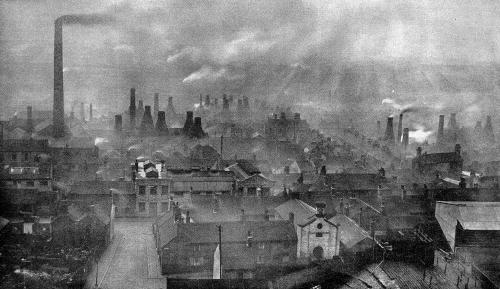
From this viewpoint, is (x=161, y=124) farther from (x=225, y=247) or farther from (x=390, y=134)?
(x=225, y=247)

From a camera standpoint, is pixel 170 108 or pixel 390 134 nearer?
pixel 390 134

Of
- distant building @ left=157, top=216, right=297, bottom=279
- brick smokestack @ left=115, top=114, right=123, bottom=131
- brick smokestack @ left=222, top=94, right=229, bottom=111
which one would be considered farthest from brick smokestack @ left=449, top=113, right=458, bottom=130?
brick smokestack @ left=115, top=114, right=123, bottom=131

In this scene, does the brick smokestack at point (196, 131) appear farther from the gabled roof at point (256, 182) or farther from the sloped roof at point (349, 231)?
the sloped roof at point (349, 231)

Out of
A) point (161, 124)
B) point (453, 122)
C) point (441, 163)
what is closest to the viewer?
point (441, 163)

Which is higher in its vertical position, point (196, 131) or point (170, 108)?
point (170, 108)

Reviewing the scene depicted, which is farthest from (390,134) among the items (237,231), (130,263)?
(130,263)

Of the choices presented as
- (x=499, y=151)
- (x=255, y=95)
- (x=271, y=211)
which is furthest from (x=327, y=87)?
(x=271, y=211)
